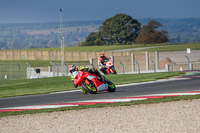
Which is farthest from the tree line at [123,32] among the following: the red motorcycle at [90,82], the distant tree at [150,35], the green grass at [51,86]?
the red motorcycle at [90,82]

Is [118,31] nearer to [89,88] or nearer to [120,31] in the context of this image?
[120,31]

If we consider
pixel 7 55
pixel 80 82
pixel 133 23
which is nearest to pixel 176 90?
pixel 80 82

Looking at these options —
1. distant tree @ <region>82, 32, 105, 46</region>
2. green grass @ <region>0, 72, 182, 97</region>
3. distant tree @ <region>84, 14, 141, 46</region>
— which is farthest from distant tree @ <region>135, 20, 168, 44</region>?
green grass @ <region>0, 72, 182, 97</region>

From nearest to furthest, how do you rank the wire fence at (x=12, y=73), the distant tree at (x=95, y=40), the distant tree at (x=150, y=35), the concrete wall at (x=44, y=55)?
the wire fence at (x=12, y=73) → the concrete wall at (x=44, y=55) → the distant tree at (x=150, y=35) → the distant tree at (x=95, y=40)

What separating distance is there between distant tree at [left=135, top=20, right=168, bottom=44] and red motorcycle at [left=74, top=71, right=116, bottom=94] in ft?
291

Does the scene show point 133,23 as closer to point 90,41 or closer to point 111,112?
point 90,41

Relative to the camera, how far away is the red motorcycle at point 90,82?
15.1 m

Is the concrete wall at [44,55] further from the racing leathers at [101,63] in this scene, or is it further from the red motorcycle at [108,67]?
the red motorcycle at [108,67]

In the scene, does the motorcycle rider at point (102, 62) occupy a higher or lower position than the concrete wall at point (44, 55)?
lower

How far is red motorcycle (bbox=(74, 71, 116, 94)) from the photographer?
1515cm

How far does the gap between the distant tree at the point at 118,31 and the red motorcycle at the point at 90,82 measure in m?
98.3

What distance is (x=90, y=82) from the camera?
15.4 meters

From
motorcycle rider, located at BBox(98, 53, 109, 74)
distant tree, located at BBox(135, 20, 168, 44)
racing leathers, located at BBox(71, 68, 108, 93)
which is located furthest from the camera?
distant tree, located at BBox(135, 20, 168, 44)

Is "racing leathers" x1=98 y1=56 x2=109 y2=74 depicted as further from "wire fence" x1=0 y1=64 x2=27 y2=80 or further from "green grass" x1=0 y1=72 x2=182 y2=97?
"wire fence" x1=0 y1=64 x2=27 y2=80
